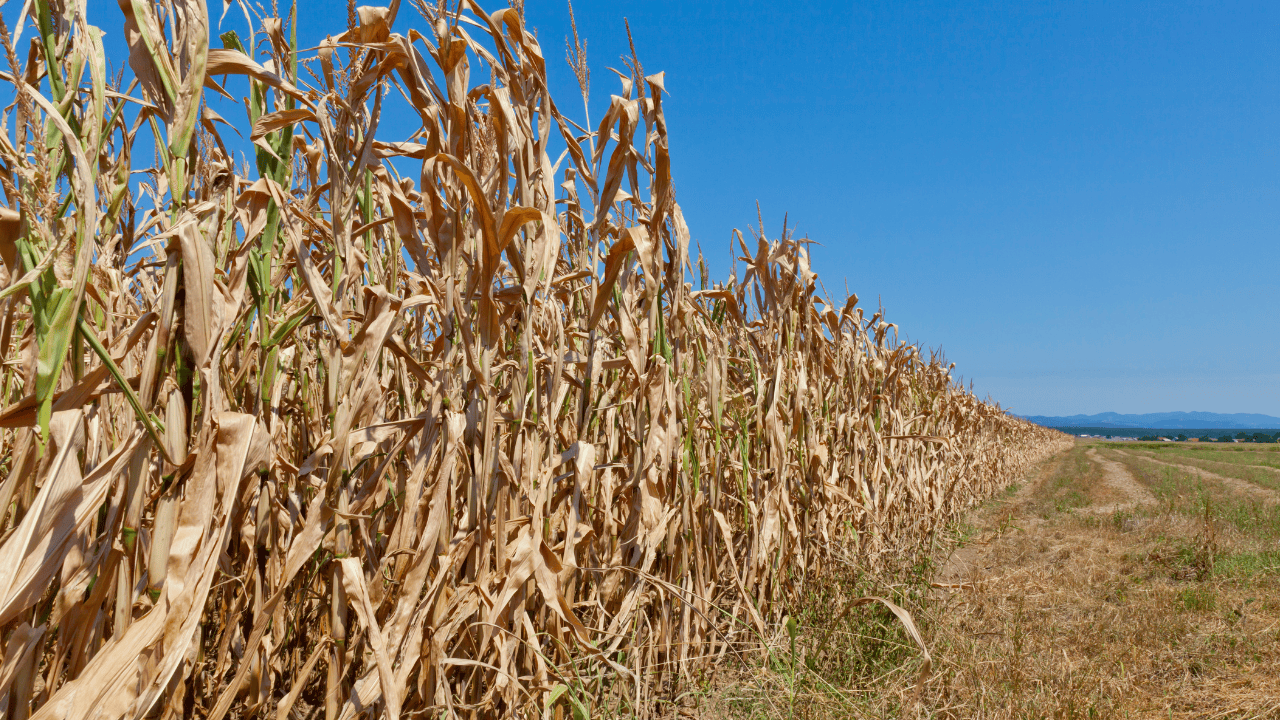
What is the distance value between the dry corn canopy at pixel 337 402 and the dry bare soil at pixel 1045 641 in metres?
0.50

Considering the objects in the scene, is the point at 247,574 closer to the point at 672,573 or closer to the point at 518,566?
the point at 518,566

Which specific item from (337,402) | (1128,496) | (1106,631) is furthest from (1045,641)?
(1128,496)

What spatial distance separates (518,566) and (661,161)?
1203mm

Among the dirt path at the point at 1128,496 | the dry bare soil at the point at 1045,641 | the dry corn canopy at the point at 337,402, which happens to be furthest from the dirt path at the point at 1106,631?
the dirt path at the point at 1128,496

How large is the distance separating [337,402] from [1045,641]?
4.09 metres

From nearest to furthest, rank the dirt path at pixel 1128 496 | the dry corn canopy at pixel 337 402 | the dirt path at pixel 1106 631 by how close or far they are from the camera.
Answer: the dry corn canopy at pixel 337 402 < the dirt path at pixel 1106 631 < the dirt path at pixel 1128 496

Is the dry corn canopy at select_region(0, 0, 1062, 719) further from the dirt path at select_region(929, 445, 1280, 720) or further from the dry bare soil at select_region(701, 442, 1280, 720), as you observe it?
the dirt path at select_region(929, 445, 1280, 720)

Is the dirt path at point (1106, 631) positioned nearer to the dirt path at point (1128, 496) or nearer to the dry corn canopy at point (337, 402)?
the dry corn canopy at point (337, 402)

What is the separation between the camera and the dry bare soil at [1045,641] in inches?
104

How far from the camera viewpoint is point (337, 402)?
1421 millimetres

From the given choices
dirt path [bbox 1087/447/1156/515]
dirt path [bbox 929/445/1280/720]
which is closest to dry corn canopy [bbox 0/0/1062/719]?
dirt path [bbox 929/445/1280/720]

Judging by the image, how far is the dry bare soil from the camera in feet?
8.66

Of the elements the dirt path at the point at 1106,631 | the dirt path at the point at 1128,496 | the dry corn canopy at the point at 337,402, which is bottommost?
the dirt path at the point at 1128,496

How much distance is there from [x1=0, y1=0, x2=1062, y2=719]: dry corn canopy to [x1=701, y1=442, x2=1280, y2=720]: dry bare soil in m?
0.50
